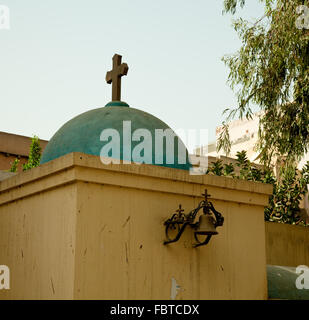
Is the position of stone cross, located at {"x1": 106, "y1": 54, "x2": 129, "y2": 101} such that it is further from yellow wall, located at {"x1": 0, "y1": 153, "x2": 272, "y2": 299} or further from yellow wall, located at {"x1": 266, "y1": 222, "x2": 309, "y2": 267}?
yellow wall, located at {"x1": 266, "y1": 222, "x2": 309, "y2": 267}

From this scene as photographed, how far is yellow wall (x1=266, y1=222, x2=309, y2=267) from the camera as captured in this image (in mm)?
11062

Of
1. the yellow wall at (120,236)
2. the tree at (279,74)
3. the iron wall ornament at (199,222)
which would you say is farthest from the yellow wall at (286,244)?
the iron wall ornament at (199,222)

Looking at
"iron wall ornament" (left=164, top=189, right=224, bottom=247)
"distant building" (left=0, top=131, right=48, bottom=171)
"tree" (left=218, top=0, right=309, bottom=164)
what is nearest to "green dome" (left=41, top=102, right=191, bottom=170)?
"iron wall ornament" (left=164, top=189, right=224, bottom=247)

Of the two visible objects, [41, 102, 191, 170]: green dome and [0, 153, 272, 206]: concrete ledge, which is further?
[41, 102, 191, 170]: green dome

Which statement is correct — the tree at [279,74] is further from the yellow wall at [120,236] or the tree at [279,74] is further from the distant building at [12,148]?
the distant building at [12,148]

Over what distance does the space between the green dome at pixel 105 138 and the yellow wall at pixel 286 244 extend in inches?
202

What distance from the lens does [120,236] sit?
4914 mm

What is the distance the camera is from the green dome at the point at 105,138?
5965 millimetres

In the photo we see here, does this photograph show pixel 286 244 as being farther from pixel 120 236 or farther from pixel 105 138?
pixel 120 236

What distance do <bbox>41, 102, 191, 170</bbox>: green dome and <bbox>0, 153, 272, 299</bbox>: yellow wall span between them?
0.74 meters

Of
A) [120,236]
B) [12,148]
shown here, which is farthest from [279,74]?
[12,148]
